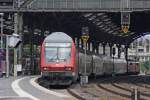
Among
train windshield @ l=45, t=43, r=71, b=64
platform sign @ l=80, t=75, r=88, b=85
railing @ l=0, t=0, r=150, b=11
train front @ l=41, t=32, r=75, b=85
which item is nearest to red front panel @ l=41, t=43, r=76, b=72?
train front @ l=41, t=32, r=75, b=85

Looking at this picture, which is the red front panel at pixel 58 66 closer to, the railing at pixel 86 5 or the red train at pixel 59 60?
the red train at pixel 59 60

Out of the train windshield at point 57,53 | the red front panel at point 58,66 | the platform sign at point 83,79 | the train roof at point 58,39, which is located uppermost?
the train roof at point 58,39

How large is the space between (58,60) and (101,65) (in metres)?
29.2

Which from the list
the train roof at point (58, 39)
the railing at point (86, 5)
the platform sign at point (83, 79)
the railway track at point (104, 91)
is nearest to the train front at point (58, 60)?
the train roof at point (58, 39)

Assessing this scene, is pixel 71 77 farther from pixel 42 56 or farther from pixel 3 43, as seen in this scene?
pixel 3 43

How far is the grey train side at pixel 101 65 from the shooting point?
159 feet

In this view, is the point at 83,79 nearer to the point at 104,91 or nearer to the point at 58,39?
the point at 104,91

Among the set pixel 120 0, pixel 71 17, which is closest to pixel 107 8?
pixel 120 0

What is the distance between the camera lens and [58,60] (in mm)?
40344

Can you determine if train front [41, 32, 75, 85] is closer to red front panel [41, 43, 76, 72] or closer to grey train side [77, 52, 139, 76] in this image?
red front panel [41, 43, 76, 72]

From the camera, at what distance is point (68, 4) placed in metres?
77.9

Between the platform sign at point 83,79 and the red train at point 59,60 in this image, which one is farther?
the platform sign at point 83,79

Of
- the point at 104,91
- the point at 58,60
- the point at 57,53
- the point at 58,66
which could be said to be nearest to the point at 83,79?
the point at 58,66

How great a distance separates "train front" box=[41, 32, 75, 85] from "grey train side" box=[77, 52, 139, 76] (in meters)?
4.07
